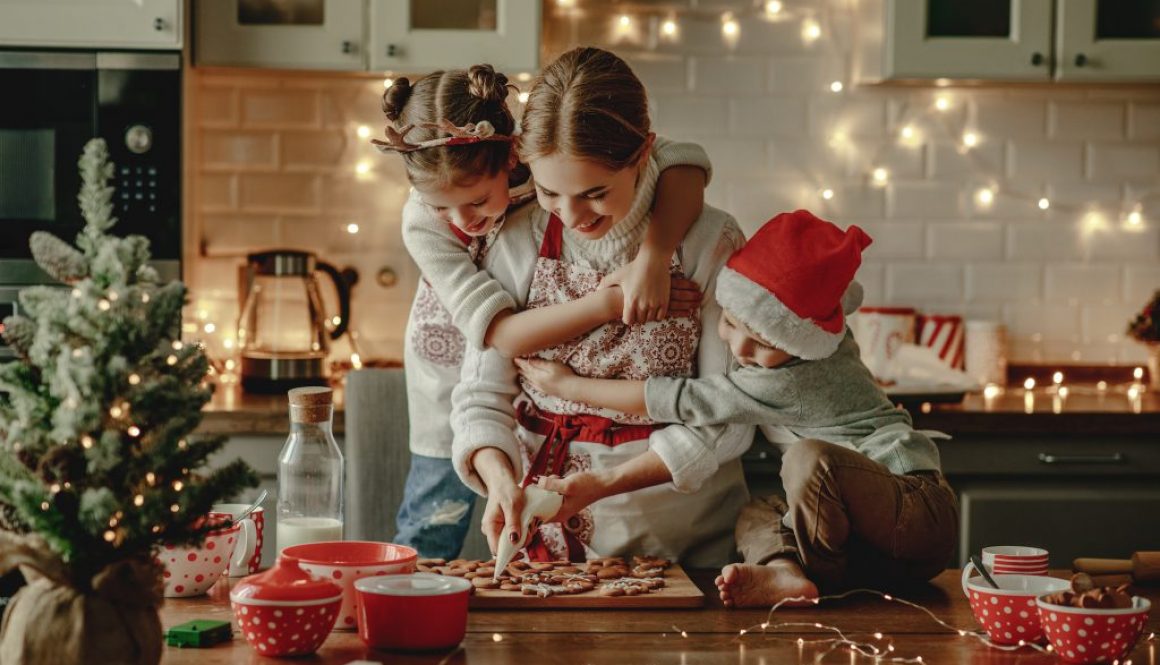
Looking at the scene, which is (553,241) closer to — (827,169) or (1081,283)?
(827,169)

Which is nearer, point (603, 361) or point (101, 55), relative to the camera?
point (603, 361)

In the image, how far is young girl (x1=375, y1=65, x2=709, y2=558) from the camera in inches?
72.2

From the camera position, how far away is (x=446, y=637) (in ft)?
4.33

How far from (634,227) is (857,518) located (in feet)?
1.85

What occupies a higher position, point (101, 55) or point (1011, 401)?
point (101, 55)

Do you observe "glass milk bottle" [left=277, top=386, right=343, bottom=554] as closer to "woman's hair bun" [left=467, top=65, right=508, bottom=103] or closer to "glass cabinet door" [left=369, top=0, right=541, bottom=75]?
"woman's hair bun" [left=467, top=65, right=508, bottom=103]

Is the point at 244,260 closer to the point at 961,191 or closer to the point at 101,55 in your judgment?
the point at 101,55

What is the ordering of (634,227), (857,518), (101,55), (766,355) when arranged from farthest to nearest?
(101,55) → (634,227) → (766,355) → (857,518)

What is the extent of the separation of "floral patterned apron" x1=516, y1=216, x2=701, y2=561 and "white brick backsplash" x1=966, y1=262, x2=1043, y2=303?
1.85 metres

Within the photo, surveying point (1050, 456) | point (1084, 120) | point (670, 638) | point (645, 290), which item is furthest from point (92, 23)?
point (1084, 120)

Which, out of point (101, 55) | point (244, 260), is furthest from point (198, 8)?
point (244, 260)

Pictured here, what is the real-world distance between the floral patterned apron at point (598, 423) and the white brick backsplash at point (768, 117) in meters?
1.62

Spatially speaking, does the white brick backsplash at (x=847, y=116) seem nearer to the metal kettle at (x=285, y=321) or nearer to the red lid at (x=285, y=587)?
the metal kettle at (x=285, y=321)

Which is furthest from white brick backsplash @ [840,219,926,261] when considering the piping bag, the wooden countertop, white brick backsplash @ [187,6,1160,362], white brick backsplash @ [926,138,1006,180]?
the piping bag
